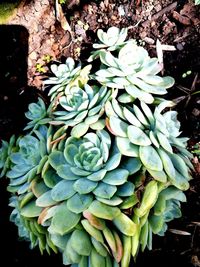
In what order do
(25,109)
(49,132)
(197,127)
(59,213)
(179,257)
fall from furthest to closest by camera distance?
(25,109), (197,127), (179,257), (49,132), (59,213)

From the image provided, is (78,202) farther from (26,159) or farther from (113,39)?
(113,39)

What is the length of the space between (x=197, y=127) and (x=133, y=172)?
56cm

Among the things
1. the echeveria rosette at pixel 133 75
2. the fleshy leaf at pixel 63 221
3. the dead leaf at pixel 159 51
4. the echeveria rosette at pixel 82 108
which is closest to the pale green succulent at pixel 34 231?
the fleshy leaf at pixel 63 221

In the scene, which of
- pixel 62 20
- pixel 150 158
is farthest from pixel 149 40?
pixel 150 158

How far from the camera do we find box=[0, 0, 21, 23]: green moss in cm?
196

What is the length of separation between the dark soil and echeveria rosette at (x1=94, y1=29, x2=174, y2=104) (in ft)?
1.06

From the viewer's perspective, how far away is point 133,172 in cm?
136

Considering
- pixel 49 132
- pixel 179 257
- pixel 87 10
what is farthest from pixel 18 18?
pixel 179 257

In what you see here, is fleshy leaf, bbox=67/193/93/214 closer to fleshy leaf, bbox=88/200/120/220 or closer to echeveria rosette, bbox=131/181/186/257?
fleshy leaf, bbox=88/200/120/220

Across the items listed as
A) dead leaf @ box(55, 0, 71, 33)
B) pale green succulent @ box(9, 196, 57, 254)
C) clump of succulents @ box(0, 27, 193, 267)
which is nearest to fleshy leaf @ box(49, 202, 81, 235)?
clump of succulents @ box(0, 27, 193, 267)

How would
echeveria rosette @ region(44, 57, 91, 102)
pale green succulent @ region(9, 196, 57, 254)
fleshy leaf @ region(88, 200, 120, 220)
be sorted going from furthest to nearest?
echeveria rosette @ region(44, 57, 91, 102) → pale green succulent @ region(9, 196, 57, 254) → fleshy leaf @ region(88, 200, 120, 220)

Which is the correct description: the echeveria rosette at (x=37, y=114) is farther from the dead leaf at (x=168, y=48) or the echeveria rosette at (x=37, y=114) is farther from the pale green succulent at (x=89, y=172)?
the dead leaf at (x=168, y=48)

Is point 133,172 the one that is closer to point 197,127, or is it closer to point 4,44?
point 197,127

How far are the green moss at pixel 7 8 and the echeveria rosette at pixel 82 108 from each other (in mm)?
645
